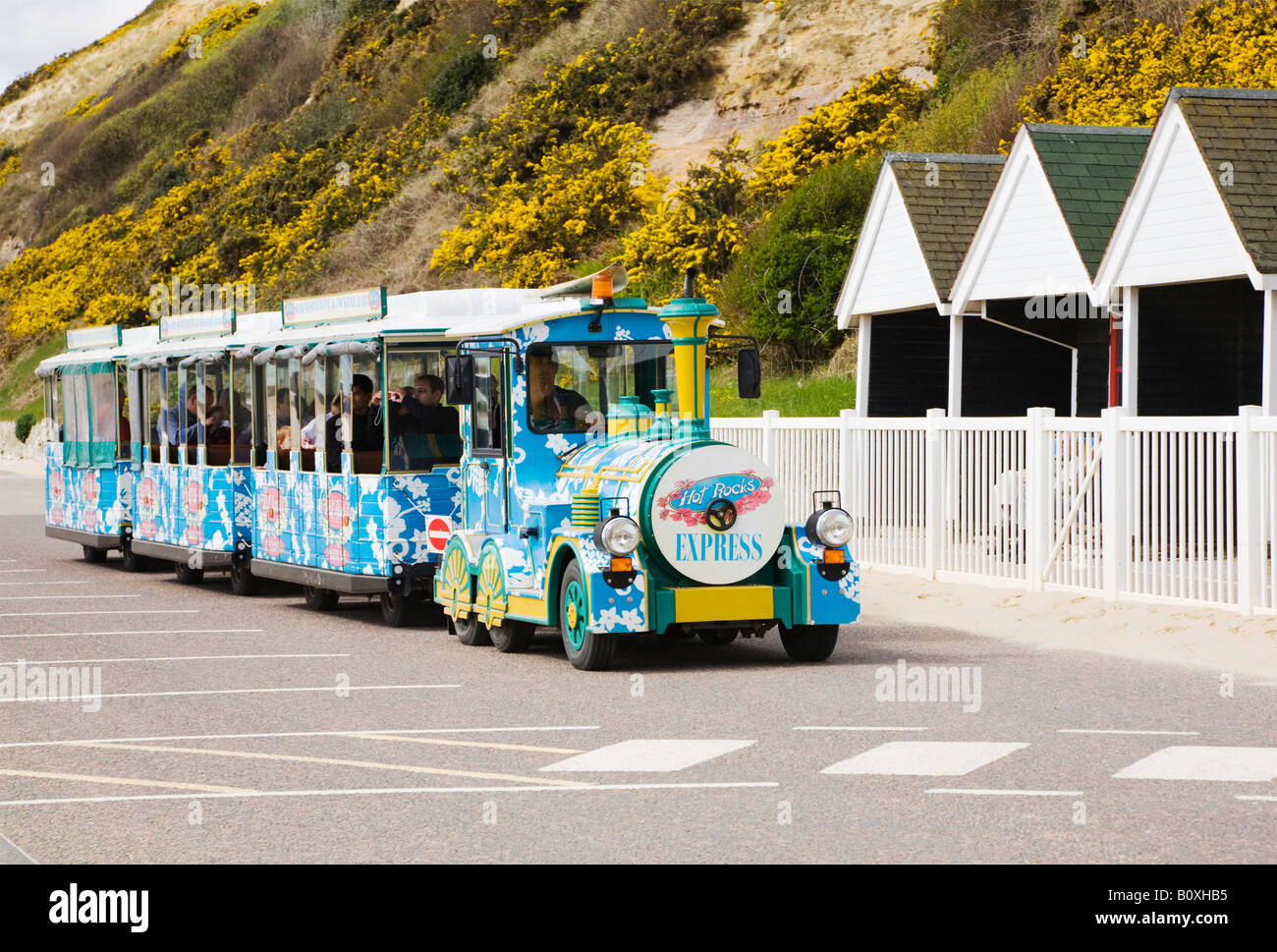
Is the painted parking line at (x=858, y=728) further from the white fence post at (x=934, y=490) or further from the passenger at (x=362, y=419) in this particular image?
the white fence post at (x=934, y=490)

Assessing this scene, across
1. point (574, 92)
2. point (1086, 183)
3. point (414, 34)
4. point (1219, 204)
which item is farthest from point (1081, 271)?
point (414, 34)

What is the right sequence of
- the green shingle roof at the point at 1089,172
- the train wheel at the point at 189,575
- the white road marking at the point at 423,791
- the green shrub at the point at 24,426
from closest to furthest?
the white road marking at the point at 423,791
the train wheel at the point at 189,575
the green shingle roof at the point at 1089,172
the green shrub at the point at 24,426

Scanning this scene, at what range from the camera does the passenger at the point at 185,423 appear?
21494 millimetres

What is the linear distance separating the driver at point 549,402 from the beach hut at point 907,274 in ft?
46.5

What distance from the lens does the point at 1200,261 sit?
69.4ft

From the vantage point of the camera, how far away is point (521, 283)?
4612cm

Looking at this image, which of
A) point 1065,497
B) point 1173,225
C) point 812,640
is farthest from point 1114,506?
point 1173,225

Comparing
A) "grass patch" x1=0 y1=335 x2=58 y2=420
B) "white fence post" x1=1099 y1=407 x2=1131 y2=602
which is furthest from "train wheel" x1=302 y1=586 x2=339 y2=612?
"grass patch" x1=0 y1=335 x2=58 y2=420

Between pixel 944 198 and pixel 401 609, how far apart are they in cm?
1475

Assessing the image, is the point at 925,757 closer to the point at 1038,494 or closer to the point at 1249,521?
the point at 1249,521

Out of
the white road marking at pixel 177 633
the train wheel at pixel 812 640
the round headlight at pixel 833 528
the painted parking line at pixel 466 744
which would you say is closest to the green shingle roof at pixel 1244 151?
the round headlight at pixel 833 528

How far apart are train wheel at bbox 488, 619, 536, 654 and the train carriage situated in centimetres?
1

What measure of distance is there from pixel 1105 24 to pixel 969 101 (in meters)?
3.12

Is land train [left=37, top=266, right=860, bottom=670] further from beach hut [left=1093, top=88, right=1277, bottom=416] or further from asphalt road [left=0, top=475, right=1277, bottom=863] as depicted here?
beach hut [left=1093, top=88, right=1277, bottom=416]
